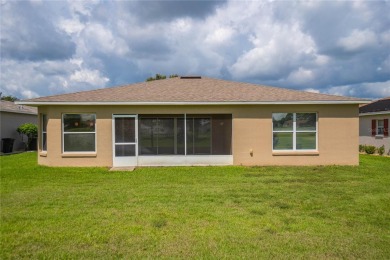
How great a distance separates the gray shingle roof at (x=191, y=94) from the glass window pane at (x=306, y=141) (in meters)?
1.63

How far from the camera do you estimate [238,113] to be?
50.5 feet

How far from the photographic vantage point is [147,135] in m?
15.3

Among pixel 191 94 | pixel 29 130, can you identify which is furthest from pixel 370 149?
pixel 29 130

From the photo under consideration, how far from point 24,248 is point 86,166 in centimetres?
996

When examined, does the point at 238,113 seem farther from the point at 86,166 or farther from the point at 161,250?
the point at 161,250

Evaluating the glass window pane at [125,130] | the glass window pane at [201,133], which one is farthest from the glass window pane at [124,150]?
the glass window pane at [201,133]

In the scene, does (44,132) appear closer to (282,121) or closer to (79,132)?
(79,132)

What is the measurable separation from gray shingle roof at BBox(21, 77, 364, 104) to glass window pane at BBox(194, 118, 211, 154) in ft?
3.32

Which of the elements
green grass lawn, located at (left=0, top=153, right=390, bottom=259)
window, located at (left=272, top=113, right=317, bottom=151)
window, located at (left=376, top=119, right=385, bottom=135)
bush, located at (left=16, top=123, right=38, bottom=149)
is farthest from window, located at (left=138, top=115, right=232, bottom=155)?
window, located at (left=376, top=119, right=385, bottom=135)

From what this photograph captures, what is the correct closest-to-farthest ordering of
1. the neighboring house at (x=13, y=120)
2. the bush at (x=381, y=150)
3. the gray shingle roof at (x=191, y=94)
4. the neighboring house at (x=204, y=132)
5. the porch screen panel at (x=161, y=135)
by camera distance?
the gray shingle roof at (x=191, y=94) → the neighboring house at (x=204, y=132) → the porch screen panel at (x=161, y=135) → the bush at (x=381, y=150) → the neighboring house at (x=13, y=120)

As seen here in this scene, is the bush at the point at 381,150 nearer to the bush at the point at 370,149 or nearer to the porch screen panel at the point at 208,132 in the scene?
the bush at the point at 370,149

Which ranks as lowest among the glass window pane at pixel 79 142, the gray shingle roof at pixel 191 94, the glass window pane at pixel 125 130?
the glass window pane at pixel 79 142

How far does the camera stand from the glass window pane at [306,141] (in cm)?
1553

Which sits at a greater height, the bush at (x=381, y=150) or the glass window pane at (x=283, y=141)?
the glass window pane at (x=283, y=141)
